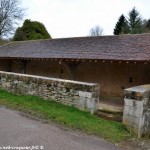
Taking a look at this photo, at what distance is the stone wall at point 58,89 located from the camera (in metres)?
8.51

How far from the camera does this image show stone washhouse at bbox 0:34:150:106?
10930mm

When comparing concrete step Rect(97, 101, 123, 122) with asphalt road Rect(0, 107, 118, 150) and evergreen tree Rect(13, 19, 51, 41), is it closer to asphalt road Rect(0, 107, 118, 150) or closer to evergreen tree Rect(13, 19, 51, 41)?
asphalt road Rect(0, 107, 118, 150)

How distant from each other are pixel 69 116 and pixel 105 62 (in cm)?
432

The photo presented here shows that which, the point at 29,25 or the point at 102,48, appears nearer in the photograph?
the point at 102,48

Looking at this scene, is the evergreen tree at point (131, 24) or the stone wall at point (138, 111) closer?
the stone wall at point (138, 111)

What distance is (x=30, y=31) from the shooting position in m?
30.2

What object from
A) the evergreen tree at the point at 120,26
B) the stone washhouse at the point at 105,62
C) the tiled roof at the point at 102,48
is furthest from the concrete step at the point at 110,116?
the evergreen tree at the point at 120,26

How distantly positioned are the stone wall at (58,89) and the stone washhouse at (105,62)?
2396 mm

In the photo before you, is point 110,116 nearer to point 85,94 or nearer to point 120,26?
point 85,94

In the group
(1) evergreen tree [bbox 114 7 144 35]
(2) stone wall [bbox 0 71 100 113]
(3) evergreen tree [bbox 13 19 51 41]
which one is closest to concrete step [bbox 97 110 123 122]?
(2) stone wall [bbox 0 71 100 113]

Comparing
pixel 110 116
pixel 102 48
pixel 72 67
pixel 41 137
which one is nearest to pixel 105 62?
pixel 102 48

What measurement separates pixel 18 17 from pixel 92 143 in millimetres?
30961

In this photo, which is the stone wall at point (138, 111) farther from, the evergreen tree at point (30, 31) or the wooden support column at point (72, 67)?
the evergreen tree at point (30, 31)

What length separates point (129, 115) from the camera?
7457 mm
